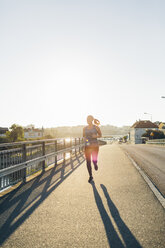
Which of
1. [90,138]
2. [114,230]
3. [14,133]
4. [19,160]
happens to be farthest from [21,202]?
[14,133]

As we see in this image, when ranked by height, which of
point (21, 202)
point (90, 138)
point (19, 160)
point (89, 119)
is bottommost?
point (21, 202)

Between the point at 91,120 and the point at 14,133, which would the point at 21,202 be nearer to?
the point at 91,120

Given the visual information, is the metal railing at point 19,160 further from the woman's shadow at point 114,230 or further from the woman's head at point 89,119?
the woman's shadow at point 114,230

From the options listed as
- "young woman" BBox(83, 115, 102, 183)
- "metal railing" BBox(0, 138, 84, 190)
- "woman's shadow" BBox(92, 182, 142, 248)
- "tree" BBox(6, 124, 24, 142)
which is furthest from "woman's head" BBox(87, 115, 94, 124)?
"tree" BBox(6, 124, 24, 142)

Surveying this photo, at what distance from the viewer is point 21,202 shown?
4531mm

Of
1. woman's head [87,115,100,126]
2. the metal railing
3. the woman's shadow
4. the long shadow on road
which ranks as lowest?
the long shadow on road

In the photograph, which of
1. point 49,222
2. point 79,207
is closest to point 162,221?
point 79,207

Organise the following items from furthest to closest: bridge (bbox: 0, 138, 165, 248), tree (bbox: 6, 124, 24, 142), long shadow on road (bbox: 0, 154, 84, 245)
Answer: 1. tree (bbox: 6, 124, 24, 142)
2. long shadow on road (bbox: 0, 154, 84, 245)
3. bridge (bbox: 0, 138, 165, 248)

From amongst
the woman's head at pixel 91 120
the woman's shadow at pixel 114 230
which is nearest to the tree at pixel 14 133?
the woman's head at pixel 91 120

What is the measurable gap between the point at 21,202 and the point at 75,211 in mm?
1331

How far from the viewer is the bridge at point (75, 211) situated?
287cm

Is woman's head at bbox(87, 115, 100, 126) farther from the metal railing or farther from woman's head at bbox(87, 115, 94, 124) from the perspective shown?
the metal railing

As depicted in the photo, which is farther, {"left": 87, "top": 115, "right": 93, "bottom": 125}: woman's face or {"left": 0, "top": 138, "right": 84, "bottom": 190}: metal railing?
{"left": 87, "top": 115, "right": 93, "bottom": 125}: woman's face

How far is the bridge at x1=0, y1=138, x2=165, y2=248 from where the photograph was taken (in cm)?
287
